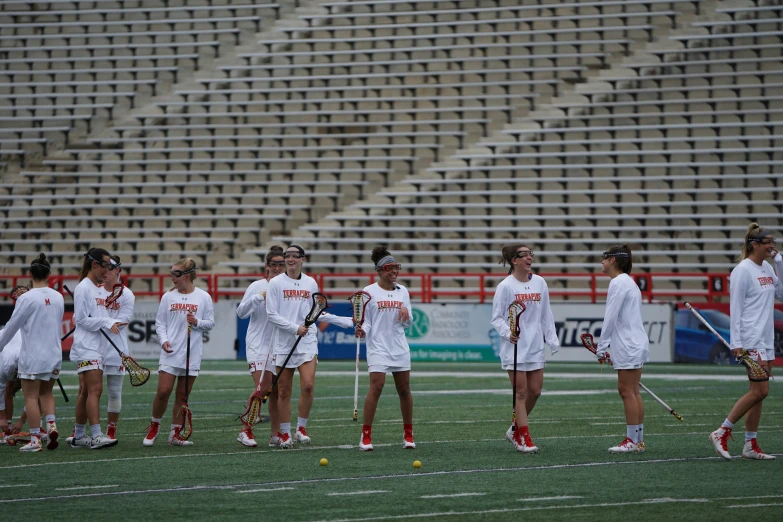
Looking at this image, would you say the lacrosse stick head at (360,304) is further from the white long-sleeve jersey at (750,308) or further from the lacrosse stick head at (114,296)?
the white long-sleeve jersey at (750,308)

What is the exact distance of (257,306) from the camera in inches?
487

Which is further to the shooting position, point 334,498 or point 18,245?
point 18,245

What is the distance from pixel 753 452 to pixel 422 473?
297cm

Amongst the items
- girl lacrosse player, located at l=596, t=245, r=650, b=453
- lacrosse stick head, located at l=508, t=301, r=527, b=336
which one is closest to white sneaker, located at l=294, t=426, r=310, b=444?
lacrosse stick head, located at l=508, t=301, r=527, b=336

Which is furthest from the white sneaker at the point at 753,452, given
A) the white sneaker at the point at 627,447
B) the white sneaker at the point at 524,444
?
the white sneaker at the point at 524,444

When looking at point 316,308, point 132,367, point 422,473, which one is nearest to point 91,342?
point 132,367

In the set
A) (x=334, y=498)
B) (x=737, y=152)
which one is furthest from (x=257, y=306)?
(x=737, y=152)

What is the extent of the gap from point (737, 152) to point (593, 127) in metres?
3.61

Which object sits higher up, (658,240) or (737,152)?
(737,152)

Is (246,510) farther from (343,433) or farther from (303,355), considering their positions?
(343,433)

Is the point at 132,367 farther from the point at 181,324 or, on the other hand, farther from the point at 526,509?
the point at 526,509

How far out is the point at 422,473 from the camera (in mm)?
9820

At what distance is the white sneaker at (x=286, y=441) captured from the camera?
1173 cm

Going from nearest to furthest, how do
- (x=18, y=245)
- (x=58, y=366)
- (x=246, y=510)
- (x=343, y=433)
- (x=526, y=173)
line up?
(x=246, y=510) < (x=58, y=366) < (x=343, y=433) < (x=526, y=173) < (x=18, y=245)
